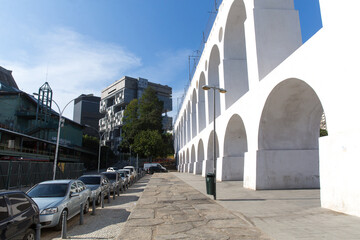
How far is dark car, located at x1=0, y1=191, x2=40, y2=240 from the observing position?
415 cm

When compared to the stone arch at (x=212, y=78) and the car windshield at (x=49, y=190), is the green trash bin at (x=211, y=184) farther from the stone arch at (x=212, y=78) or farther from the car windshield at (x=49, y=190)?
the stone arch at (x=212, y=78)

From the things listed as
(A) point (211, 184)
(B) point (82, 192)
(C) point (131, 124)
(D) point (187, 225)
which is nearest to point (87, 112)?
(C) point (131, 124)

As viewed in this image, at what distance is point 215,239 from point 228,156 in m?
14.9

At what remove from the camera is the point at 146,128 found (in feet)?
192

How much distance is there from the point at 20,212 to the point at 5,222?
53cm

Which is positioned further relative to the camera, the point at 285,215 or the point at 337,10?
the point at 337,10

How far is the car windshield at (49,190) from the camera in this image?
301 inches

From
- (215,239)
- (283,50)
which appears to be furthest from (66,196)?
(283,50)

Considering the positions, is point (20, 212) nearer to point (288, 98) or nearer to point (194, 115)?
point (288, 98)

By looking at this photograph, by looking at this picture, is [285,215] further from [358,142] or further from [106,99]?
[106,99]

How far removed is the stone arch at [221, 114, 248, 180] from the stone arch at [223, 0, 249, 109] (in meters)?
2.40

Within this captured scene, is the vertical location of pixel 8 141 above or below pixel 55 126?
below

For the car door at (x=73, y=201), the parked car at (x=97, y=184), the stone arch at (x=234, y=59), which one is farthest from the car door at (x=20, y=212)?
the stone arch at (x=234, y=59)

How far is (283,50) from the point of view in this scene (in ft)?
44.6
